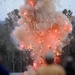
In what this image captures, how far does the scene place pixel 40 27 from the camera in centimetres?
1750

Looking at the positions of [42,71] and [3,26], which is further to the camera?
[3,26]

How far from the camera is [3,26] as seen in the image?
50.0 meters

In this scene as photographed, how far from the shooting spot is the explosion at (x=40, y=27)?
17.5m

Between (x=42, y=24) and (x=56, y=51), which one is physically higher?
(x=42, y=24)

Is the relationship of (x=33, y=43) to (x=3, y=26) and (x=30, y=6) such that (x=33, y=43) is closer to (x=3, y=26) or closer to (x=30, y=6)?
(x=30, y=6)

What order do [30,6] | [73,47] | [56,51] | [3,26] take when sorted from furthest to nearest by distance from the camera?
[3,26]
[73,47]
[56,51]
[30,6]

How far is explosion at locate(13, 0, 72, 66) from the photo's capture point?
17.5 m

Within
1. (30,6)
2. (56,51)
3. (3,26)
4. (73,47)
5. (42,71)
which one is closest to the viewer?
(42,71)

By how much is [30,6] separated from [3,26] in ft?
108

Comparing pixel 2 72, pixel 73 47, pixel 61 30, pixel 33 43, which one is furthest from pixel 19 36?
pixel 73 47

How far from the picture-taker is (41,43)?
17.8m

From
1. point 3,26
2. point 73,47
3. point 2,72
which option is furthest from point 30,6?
point 3,26

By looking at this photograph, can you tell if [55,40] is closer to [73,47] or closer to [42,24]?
[42,24]

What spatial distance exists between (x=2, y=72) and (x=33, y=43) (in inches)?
389
